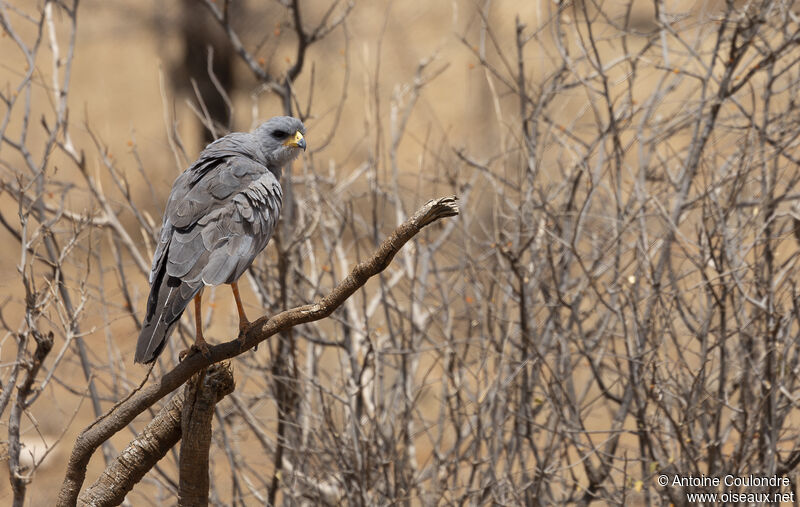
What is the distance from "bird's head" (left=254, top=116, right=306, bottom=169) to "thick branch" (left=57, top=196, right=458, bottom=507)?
0.97 metres

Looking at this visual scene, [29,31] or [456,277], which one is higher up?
[29,31]

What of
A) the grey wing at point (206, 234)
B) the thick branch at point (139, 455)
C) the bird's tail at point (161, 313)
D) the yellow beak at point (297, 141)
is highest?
the yellow beak at point (297, 141)

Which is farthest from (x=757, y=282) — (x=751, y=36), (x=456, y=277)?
(x=456, y=277)

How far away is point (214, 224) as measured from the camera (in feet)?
10.4

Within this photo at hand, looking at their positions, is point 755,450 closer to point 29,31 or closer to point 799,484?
point 799,484

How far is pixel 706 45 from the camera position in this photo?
774 cm

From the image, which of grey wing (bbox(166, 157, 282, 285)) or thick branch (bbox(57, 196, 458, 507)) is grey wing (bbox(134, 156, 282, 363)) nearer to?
grey wing (bbox(166, 157, 282, 285))

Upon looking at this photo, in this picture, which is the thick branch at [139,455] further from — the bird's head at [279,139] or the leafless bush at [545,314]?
the bird's head at [279,139]

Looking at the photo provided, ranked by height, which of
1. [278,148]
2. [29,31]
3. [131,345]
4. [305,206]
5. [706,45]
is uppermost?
[29,31]

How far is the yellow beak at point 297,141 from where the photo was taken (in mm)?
3707

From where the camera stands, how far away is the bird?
286cm

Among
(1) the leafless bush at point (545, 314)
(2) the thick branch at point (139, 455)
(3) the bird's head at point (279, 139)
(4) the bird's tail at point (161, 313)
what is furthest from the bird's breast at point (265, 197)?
(1) the leafless bush at point (545, 314)

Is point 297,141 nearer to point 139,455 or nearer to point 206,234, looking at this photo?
point 206,234

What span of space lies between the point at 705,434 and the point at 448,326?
1543mm
